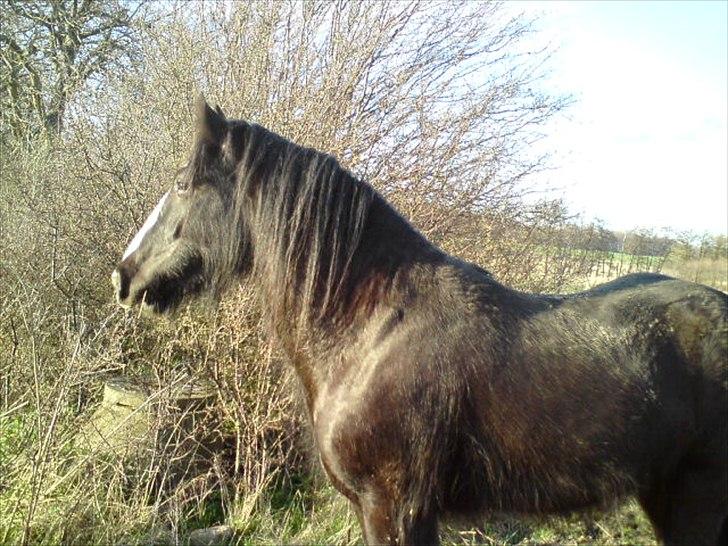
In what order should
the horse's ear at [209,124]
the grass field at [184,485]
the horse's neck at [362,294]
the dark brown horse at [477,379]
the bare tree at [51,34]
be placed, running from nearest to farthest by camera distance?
the dark brown horse at [477,379] → the horse's neck at [362,294] → the horse's ear at [209,124] → the grass field at [184,485] → the bare tree at [51,34]

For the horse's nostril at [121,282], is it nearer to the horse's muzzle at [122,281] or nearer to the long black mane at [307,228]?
the horse's muzzle at [122,281]

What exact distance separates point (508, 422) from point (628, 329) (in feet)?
2.13

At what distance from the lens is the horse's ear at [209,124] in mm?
2783

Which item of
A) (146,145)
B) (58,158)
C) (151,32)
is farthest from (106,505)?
(151,32)

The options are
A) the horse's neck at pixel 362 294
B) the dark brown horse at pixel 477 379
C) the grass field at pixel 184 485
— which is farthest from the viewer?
the grass field at pixel 184 485

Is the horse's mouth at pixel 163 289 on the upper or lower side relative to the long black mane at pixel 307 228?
lower

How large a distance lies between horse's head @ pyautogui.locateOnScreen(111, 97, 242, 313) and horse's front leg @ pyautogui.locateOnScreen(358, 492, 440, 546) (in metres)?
1.36

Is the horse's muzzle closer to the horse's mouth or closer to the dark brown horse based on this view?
the horse's mouth

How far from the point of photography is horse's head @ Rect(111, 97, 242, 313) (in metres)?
2.81

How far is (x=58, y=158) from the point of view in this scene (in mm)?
6594

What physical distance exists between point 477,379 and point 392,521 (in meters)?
0.69

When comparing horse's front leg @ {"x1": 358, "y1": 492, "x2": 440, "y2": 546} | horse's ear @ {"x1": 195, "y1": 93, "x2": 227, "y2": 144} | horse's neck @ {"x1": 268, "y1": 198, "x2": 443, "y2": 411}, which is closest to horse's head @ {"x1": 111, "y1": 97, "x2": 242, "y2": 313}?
horse's ear @ {"x1": 195, "y1": 93, "x2": 227, "y2": 144}

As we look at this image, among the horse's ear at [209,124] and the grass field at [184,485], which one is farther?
the grass field at [184,485]

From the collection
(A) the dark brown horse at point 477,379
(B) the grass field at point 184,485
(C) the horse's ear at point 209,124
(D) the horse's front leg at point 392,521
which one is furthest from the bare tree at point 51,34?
(D) the horse's front leg at point 392,521
